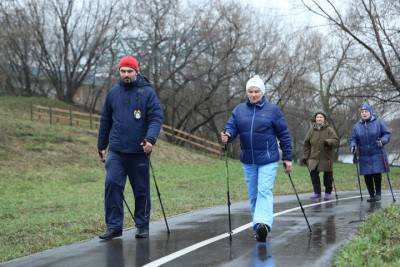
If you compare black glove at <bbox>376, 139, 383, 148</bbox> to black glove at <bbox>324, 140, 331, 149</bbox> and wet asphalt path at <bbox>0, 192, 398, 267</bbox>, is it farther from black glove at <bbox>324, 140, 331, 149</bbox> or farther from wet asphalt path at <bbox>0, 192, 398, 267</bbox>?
wet asphalt path at <bbox>0, 192, 398, 267</bbox>

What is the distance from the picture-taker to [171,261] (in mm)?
6535

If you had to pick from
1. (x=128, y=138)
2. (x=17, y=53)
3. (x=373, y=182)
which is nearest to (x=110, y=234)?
(x=128, y=138)

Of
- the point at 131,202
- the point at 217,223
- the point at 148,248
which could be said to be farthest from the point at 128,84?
the point at 131,202

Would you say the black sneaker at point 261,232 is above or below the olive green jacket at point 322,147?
below

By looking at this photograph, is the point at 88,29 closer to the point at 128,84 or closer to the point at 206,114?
the point at 206,114

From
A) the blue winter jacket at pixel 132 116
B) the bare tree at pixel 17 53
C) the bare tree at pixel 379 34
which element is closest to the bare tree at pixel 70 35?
the bare tree at pixel 17 53

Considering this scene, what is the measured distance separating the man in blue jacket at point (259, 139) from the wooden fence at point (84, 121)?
103 feet

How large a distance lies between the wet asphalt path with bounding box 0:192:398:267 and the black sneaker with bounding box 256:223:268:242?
86mm

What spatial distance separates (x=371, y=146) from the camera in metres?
12.8

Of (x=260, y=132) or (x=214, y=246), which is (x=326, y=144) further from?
(x=214, y=246)

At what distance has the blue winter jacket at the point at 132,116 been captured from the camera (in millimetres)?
7879

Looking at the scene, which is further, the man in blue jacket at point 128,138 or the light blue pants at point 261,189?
the man in blue jacket at point 128,138

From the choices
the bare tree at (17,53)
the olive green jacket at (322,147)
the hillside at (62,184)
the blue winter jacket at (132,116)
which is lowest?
the hillside at (62,184)

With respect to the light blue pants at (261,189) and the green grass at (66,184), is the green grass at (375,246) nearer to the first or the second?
the light blue pants at (261,189)
